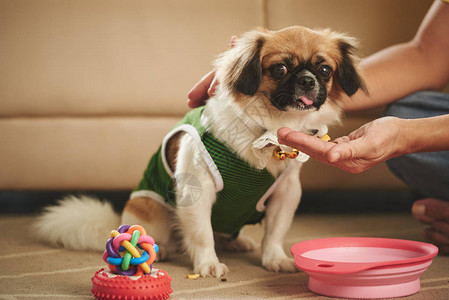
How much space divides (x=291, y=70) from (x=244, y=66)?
121mm

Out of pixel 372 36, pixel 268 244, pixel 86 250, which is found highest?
pixel 372 36

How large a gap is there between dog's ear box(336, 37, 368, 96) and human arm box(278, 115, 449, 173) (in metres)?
0.18

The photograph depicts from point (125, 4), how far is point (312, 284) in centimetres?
150

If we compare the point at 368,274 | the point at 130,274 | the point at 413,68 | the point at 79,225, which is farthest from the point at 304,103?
the point at 79,225

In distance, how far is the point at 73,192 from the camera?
256 centimetres

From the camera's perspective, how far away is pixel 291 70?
1.34 meters

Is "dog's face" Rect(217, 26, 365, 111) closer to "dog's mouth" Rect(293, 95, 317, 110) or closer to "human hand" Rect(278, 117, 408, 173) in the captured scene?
"dog's mouth" Rect(293, 95, 317, 110)

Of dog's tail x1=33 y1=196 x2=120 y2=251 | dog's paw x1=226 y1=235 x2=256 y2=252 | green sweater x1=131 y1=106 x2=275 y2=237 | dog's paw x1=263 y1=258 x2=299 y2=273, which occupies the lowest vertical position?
dog's paw x1=226 y1=235 x2=256 y2=252

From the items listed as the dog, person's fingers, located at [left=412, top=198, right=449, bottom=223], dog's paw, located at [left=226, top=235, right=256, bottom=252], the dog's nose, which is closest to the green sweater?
the dog

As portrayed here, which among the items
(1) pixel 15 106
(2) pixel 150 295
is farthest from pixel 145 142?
(2) pixel 150 295

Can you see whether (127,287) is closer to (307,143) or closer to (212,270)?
(212,270)

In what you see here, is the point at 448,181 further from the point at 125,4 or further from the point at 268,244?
the point at 125,4

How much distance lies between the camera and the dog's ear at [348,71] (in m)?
1.44

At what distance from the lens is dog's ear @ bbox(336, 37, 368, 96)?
144 cm
